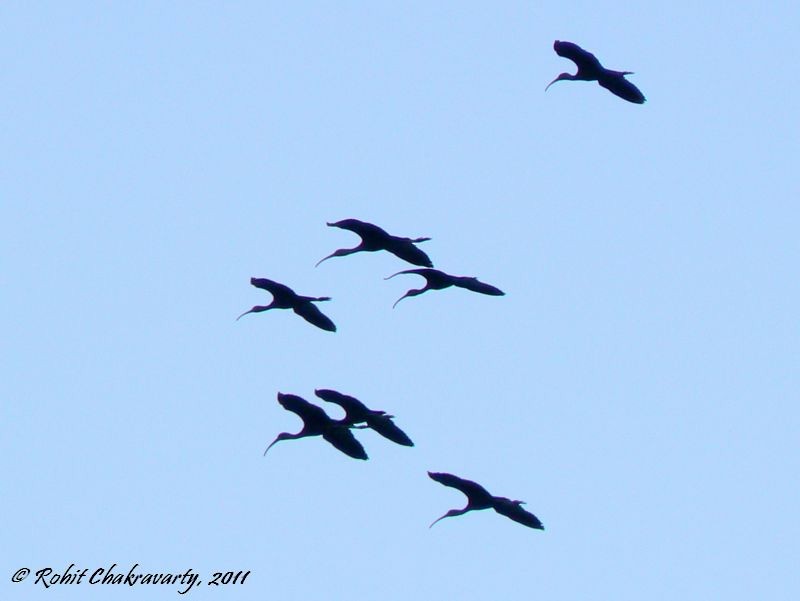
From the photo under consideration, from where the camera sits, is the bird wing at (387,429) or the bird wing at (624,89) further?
the bird wing at (387,429)

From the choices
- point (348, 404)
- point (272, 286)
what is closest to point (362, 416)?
point (348, 404)

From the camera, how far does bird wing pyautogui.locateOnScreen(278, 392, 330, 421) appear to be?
42.0 metres

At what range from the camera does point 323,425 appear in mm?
42219

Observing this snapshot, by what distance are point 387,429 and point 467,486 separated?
1836 mm

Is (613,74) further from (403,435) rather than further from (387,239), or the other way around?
(403,435)

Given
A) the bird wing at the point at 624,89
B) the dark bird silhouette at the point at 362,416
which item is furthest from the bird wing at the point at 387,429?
the bird wing at the point at 624,89

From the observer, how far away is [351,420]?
137ft

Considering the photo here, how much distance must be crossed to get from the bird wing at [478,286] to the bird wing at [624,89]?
416 cm

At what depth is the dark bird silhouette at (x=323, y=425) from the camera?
42000 millimetres

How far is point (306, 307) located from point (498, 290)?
3.68m

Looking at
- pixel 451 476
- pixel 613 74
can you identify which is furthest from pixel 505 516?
pixel 613 74

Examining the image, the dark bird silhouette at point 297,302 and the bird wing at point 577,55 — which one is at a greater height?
the bird wing at point 577,55

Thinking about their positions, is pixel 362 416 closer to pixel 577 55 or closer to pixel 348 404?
pixel 348 404

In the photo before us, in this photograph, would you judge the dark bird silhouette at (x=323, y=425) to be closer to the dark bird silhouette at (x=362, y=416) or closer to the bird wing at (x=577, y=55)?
the dark bird silhouette at (x=362, y=416)
